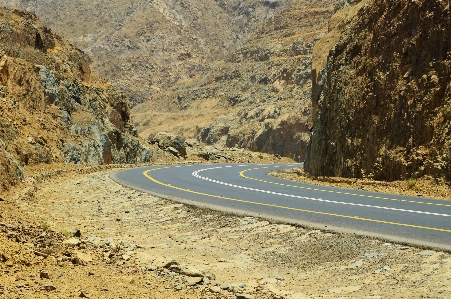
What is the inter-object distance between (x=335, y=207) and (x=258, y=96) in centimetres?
8770

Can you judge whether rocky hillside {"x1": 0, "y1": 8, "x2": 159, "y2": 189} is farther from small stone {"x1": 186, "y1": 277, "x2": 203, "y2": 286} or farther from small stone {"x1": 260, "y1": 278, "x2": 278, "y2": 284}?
small stone {"x1": 260, "y1": 278, "x2": 278, "y2": 284}

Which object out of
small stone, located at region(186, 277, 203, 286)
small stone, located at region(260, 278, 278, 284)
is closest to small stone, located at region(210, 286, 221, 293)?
small stone, located at region(186, 277, 203, 286)

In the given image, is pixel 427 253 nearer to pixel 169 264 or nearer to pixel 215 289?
pixel 215 289

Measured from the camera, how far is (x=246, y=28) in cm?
17350

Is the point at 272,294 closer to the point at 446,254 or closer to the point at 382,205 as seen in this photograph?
the point at 446,254

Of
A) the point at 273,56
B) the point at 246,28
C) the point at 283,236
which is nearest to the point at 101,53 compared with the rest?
the point at 246,28

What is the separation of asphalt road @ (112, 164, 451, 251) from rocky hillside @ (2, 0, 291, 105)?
413 ft

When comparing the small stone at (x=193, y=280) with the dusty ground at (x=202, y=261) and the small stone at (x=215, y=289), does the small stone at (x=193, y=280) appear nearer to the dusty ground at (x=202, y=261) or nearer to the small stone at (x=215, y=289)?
the dusty ground at (x=202, y=261)

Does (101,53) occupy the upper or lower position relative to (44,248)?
upper

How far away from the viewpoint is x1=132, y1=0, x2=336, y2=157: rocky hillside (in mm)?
78750

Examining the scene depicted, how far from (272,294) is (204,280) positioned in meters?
1.20

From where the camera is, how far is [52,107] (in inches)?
1374

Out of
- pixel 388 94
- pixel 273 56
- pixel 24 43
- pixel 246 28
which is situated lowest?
pixel 388 94

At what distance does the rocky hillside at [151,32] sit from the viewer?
490 feet
